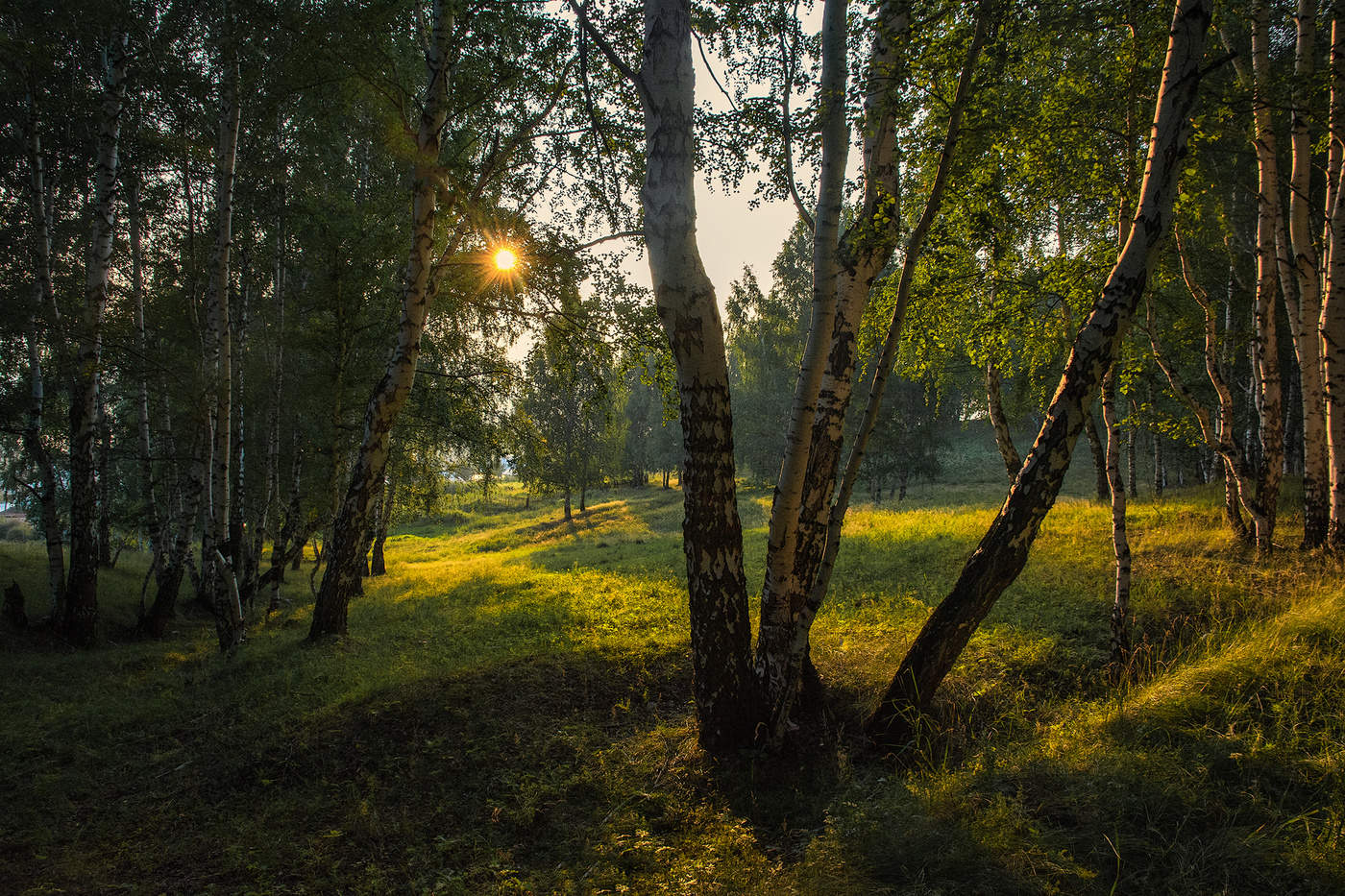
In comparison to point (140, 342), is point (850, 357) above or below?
below

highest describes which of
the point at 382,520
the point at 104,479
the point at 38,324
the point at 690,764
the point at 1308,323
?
the point at 38,324

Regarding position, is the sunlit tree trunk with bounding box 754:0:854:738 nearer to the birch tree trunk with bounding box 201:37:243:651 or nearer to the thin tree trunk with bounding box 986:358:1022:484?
the birch tree trunk with bounding box 201:37:243:651

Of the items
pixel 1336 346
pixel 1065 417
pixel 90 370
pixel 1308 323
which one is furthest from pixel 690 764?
pixel 90 370

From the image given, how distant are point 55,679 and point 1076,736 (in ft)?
41.0

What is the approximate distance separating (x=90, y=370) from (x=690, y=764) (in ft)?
35.1

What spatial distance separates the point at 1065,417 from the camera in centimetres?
439

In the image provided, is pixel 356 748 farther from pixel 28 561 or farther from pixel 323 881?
pixel 28 561

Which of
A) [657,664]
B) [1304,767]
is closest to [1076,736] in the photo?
[1304,767]

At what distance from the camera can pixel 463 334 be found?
47.2 ft

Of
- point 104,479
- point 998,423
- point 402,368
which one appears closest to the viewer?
point 402,368

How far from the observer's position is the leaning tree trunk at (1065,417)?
4.15 metres

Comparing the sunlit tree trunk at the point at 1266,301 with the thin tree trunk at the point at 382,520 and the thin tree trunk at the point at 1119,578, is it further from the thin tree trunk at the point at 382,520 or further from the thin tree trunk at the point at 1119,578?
the thin tree trunk at the point at 382,520

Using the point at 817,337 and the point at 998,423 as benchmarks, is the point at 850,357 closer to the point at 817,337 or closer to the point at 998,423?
the point at 817,337

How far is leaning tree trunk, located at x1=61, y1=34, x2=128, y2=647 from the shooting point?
8688 millimetres
